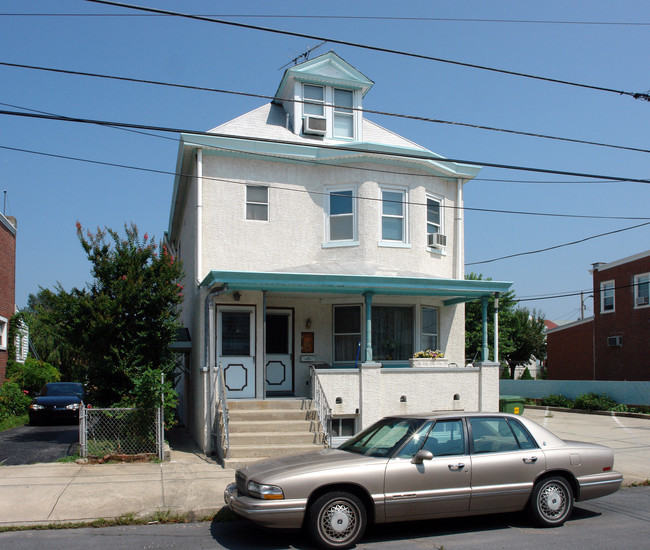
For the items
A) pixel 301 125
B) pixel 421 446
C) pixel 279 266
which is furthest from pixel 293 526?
pixel 301 125

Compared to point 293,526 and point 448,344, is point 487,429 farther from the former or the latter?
point 448,344

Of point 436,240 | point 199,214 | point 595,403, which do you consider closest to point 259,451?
Answer: point 199,214

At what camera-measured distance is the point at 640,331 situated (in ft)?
101

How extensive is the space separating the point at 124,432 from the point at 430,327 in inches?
313

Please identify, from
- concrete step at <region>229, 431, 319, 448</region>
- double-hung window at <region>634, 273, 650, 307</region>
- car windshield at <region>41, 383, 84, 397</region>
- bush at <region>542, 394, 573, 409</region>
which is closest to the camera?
concrete step at <region>229, 431, 319, 448</region>

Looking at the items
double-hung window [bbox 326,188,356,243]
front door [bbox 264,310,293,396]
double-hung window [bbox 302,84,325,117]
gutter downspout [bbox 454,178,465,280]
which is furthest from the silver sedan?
double-hung window [bbox 302,84,325,117]

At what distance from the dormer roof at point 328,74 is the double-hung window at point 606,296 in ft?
69.6

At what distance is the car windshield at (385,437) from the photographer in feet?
25.1

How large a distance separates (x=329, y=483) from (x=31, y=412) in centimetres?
1487

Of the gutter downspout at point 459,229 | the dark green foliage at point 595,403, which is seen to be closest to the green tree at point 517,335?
the dark green foliage at point 595,403

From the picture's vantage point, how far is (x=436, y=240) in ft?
53.6

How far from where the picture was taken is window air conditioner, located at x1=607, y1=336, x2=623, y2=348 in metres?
32.0

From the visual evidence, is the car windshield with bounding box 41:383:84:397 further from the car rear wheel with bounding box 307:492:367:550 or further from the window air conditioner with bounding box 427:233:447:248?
the car rear wheel with bounding box 307:492:367:550

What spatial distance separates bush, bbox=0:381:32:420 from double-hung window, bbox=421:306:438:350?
43.2 feet
